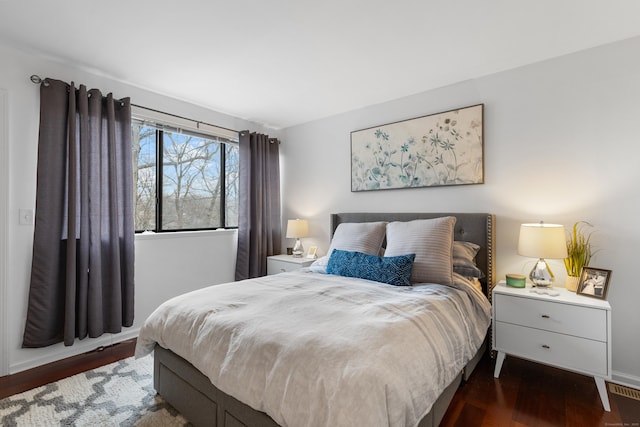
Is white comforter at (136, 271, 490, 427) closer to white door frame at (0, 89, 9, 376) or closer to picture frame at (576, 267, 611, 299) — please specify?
picture frame at (576, 267, 611, 299)

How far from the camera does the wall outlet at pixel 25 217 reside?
2250 millimetres

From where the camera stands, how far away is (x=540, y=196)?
2.40m

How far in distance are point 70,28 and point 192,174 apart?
5.51 ft

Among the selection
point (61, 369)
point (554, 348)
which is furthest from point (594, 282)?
point (61, 369)

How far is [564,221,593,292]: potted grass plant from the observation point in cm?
217

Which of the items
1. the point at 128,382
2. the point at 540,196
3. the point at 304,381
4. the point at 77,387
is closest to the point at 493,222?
the point at 540,196

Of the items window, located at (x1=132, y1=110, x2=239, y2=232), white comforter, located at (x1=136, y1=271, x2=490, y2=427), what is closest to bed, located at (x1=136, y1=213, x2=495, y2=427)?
white comforter, located at (x1=136, y1=271, x2=490, y2=427)

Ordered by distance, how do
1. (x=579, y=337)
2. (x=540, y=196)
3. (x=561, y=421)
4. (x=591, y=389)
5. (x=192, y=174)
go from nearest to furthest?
(x=561, y=421) < (x=579, y=337) < (x=591, y=389) < (x=540, y=196) < (x=192, y=174)

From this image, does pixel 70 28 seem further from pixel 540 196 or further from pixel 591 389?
pixel 591 389

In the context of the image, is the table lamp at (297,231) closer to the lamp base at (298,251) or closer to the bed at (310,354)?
the lamp base at (298,251)

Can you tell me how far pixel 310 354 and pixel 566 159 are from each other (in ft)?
8.10

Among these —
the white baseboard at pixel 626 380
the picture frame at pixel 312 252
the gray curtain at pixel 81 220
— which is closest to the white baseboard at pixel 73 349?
the gray curtain at pixel 81 220

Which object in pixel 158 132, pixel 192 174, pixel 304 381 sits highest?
pixel 158 132

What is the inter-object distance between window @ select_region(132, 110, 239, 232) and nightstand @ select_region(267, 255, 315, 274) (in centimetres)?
70
